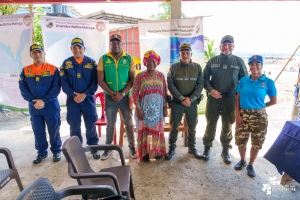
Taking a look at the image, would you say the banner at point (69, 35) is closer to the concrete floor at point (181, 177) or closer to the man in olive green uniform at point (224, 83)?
the concrete floor at point (181, 177)

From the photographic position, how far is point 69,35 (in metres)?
3.80

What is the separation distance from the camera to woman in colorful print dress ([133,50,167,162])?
2.59m

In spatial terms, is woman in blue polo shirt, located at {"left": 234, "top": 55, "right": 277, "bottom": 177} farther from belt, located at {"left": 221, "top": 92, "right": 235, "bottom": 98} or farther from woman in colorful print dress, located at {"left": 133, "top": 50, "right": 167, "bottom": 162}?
woman in colorful print dress, located at {"left": 133, "top": 50, "right": 167, "bottom": 162}

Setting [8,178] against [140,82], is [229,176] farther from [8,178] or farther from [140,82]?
[8,178]

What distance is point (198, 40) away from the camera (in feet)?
12.0

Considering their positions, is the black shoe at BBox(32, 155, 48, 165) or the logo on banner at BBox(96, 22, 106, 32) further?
the logo on banner at BBox(96, 22, 106, 32)

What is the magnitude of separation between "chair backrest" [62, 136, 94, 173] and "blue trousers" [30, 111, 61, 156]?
50.2 inches

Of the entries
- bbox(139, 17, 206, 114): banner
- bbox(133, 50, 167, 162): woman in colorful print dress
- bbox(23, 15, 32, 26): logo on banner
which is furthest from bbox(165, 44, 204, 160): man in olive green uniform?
bbox(23, 15, 32, 26): logo on banner

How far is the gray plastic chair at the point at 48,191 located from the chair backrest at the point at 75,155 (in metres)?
0.26

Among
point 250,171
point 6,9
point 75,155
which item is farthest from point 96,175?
point 6,9

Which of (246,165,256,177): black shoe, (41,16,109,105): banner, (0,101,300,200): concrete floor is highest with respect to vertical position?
(41,16,109,105): banner

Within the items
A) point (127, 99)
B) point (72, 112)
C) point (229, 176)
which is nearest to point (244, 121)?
point (229, 176)

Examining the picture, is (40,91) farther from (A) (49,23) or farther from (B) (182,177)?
(B) (182,177)

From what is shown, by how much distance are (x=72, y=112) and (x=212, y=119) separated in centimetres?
199
